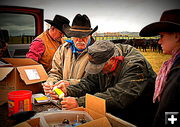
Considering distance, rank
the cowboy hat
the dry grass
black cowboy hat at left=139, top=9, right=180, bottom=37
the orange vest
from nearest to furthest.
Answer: black cowboy hat at left=139, top=9, right=180, bottom=37 → the cowboy hat → the dry grass → the orange vest

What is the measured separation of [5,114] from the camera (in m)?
1.58

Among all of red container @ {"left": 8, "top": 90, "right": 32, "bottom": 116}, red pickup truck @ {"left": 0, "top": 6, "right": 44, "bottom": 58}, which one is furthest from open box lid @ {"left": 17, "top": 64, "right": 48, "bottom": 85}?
red pickup truck @ {"left": 0, "top": 6, "right": 44, "bottom": 58}

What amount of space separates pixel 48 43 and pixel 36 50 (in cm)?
27

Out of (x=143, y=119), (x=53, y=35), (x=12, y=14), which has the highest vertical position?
(x=12, y=14)

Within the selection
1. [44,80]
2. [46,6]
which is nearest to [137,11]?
[46,6]

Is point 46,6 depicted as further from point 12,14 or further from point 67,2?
point 12,14

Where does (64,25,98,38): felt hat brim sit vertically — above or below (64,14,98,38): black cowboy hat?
below

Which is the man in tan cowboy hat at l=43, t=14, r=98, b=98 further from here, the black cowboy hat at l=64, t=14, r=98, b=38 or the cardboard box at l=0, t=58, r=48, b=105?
the cardboard box at l=0, t=58, r=48, b=105

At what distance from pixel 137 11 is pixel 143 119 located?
2.51 metres

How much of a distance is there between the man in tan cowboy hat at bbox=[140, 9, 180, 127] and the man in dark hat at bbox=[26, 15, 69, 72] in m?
2.02

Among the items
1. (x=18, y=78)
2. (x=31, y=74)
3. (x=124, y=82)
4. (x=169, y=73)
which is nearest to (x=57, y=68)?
(x=31, y=74)

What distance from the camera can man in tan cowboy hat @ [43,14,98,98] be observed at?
2.40 meters

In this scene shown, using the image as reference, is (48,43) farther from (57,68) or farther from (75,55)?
(75,55)

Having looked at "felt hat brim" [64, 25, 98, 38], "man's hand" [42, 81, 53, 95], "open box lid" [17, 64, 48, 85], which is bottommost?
"man's hand" [42, 81, 53, 95]
